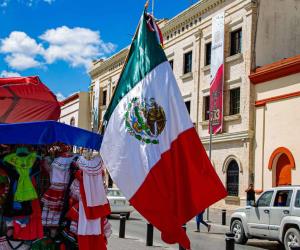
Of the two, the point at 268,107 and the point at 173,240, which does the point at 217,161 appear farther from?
the point at 173,240

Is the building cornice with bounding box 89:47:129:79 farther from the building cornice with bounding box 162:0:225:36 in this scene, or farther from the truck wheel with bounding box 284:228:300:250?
the truck wheel with bounding box 284:228:300:250

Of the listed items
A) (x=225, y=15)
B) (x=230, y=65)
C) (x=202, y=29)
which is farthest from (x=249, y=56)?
(x=202, y=29)

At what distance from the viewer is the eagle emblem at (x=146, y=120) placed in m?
5.87

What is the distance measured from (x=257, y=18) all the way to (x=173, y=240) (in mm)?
22861

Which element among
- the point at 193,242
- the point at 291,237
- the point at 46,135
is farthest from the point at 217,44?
the point at 46,135

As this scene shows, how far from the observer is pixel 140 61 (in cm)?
634

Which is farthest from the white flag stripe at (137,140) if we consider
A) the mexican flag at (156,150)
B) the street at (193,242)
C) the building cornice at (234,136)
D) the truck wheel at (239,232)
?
the building cornice at (234,136)

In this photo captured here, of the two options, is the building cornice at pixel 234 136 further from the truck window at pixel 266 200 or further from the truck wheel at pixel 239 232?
the truck window at pixel 266 200

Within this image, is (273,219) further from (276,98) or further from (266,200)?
(276,98)

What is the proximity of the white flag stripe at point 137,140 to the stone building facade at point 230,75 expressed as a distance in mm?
20055

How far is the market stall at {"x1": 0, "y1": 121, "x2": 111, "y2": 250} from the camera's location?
650 cm

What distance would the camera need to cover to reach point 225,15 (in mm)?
28719

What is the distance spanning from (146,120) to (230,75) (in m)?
22.6

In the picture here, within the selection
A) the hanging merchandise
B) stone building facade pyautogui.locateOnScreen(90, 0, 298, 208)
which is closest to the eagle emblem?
the hanging merchandise
